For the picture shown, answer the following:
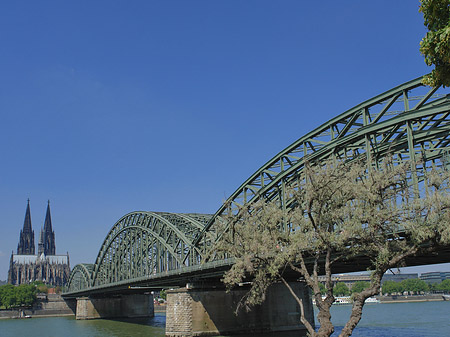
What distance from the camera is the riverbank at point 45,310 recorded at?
449ft

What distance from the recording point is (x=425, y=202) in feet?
74.2

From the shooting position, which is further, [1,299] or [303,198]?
[1,299]

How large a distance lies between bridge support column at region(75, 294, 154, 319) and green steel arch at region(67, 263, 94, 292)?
14.4m

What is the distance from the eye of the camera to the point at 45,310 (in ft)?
477

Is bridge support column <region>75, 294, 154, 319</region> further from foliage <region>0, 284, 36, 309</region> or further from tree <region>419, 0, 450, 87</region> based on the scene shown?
tree <region>419, 0, 450, 87</region>

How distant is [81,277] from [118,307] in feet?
137

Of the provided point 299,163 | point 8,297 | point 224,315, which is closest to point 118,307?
point 8,297

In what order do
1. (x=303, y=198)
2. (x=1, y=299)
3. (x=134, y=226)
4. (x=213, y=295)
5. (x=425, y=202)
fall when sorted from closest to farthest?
1. (x=425, y=202)
2. (x=303, y=198)
3. (x=213, y=295)
4. (x=134, y=226)
5. (x=1, y=299)

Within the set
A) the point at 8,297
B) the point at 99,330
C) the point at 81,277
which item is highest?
the point at 81,277

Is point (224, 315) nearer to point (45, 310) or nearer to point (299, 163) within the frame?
point (299, 163)

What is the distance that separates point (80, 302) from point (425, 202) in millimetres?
107435

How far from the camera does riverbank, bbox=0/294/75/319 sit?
449 feet

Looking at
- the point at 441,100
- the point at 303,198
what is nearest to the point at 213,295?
the point at 303,198

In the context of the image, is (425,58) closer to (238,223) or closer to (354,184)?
Result: (354,184)
